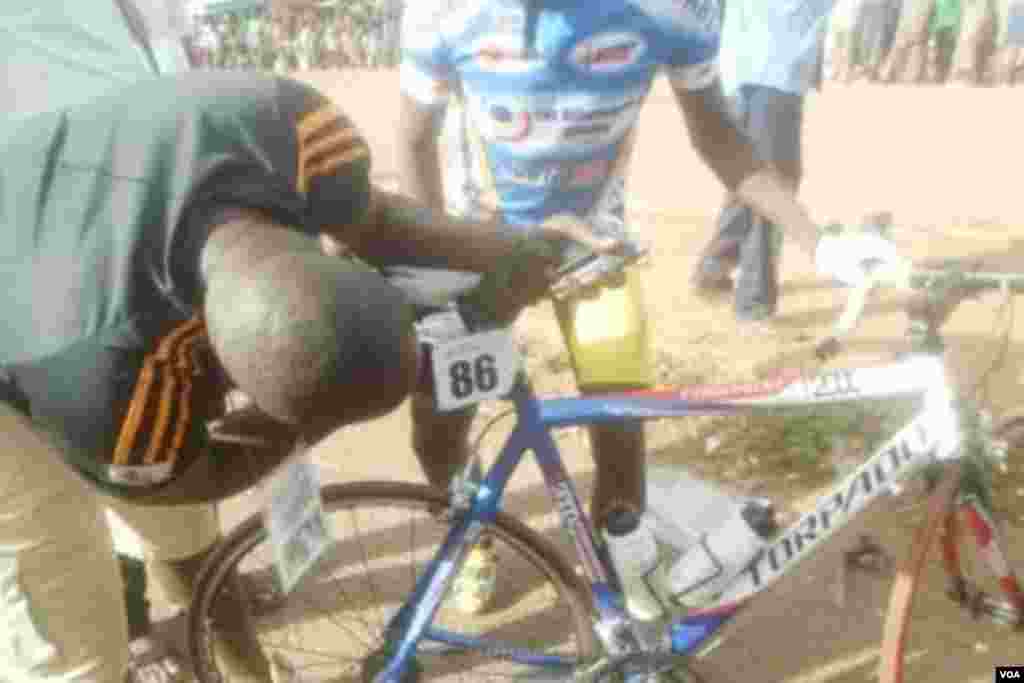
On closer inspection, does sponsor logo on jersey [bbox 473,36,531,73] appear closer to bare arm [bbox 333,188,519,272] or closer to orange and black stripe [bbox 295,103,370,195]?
bare arm [bbox 333,188,519,272]

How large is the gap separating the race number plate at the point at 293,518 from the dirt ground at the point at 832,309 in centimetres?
112

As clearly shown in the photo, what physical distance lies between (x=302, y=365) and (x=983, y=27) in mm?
11333

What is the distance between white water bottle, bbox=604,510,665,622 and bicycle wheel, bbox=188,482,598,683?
0.11 meters

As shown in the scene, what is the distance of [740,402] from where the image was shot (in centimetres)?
244

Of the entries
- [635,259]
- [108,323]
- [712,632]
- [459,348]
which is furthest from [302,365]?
[712,632]

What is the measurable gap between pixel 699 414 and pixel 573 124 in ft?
2.51

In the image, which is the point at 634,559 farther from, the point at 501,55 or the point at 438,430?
the point at 501,55

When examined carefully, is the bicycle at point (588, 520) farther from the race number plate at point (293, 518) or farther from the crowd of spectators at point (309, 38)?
the crowd of spectators at point (309, 38)

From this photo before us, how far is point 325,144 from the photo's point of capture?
1689 mm

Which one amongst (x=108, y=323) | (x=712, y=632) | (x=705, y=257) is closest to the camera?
(x=108, y=323)

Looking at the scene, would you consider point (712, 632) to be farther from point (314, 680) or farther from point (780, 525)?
point (314, 680)

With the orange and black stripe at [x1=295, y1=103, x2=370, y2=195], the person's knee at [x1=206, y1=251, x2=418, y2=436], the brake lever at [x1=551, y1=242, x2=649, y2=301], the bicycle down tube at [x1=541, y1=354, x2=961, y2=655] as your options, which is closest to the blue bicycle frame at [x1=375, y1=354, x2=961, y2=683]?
the bicycle down tube at [x1=541, y1=354, x2=961, y2=655]

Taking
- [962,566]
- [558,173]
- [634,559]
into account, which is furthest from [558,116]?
[962,566]

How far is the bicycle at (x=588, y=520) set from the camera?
2.43 metres
